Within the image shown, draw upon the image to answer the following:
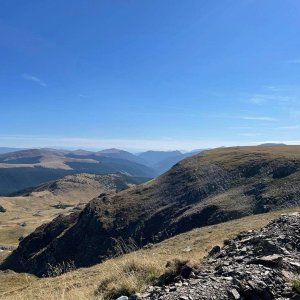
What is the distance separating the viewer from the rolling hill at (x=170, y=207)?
190 ft

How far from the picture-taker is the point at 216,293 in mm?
7562

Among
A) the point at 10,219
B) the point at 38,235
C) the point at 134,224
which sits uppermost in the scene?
the point at 134,224

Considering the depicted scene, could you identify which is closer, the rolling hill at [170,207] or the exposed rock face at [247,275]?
the exposed rock face at [247,275]

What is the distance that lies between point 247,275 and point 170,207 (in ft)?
206

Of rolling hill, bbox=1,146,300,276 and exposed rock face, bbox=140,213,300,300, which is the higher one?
exposed rock face, bbox=140,213,300,300

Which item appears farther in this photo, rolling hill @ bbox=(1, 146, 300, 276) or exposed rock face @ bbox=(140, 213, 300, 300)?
rolling hill @ bbox=(1, 146, 300, 276)

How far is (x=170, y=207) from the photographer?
70.7 metres

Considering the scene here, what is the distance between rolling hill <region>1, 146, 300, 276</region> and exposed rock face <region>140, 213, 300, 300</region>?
42084 mm

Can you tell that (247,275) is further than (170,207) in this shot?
No

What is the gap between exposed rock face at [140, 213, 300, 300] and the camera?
7.71 meters

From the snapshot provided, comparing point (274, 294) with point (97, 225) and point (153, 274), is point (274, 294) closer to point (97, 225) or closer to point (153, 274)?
point (153, 274)

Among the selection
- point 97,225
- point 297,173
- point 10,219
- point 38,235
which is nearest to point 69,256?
point 97,225

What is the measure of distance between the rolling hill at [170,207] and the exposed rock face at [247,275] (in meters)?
42.1

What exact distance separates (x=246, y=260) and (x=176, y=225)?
2048 inches
